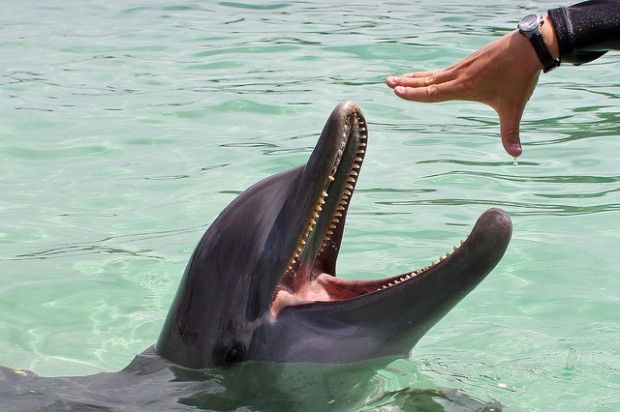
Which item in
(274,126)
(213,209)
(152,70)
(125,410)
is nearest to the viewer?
(125,410)

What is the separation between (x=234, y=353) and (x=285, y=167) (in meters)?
4.33

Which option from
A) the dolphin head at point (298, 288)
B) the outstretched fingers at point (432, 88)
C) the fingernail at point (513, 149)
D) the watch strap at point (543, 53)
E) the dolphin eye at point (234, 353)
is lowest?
the dolphin eye at point (234, 353)

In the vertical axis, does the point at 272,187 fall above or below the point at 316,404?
above

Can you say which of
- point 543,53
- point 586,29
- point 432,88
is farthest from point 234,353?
point 586,29

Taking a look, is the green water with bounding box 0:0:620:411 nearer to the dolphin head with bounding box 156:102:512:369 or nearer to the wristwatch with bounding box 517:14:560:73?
the dolphin head with bounding box 156:102:512:369

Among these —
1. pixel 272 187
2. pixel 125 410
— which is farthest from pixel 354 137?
pixel 125 410

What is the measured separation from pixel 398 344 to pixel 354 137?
2.64ft

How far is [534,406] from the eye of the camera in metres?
4.63

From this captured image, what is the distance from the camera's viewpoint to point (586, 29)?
430 cm

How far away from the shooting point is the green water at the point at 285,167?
5.51m

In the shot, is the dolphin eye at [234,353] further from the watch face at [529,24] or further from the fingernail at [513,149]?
the watch face at [529,24]

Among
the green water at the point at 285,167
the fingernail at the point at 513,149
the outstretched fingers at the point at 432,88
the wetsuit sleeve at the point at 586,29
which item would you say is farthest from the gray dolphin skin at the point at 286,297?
the wetsuit sleeve at the point at 586,29

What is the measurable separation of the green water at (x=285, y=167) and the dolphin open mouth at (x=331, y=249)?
0.40 metres

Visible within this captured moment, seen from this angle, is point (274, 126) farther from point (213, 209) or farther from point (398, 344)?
point (398, 344)
